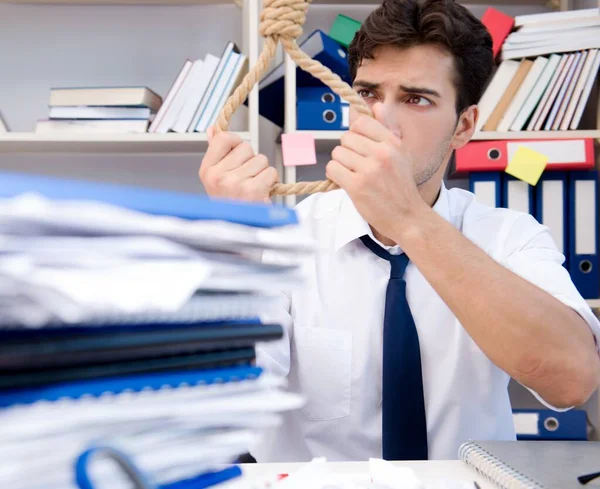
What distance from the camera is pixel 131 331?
0.84 ft

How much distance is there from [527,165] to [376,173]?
0.99 meters

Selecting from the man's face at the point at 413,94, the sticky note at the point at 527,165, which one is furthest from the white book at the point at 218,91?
the sticky note at the point at 527,165

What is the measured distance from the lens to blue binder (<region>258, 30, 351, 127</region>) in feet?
5.80

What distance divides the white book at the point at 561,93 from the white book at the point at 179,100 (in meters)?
0.97

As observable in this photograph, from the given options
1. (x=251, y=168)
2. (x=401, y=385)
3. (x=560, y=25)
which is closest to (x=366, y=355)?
(x=401, y=385)

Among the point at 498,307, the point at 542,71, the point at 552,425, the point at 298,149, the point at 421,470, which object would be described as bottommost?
the point at 552,425

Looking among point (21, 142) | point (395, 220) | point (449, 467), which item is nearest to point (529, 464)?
Result: point (449, 467)

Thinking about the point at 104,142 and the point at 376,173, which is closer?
the point at 376,173

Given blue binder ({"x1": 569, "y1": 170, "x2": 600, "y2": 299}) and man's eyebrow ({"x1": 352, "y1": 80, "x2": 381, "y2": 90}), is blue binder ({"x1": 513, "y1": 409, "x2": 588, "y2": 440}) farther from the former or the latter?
man's eyebrow ({"x1": 352, "y1": 80, "x2": 381, "y2": 90})

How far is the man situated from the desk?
29cm

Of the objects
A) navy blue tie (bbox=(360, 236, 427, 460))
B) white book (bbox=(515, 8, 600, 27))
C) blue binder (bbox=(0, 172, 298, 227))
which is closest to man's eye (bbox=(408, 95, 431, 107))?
navy blue tie (bbox=(360, 236, 427, 460))

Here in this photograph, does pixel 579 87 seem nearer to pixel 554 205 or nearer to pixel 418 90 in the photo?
pixel 554 205

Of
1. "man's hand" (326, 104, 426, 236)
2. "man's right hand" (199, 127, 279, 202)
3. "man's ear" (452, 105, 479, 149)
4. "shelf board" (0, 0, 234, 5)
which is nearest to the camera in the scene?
"man's right hand" (199, 127, 279, 202)

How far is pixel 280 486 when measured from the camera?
0.54 meters
